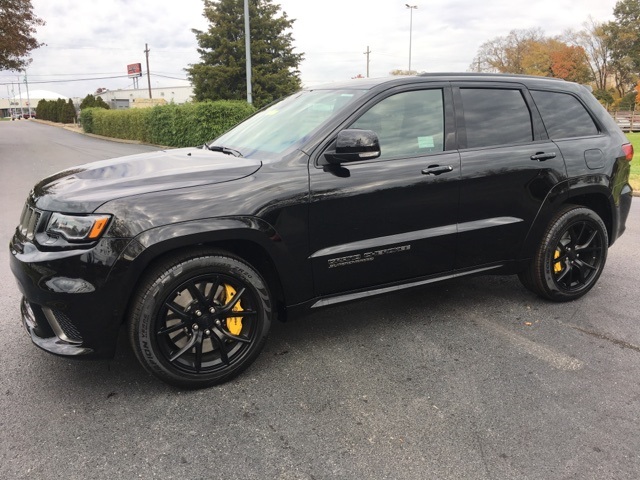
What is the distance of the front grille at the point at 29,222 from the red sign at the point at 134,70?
8758 centimetres

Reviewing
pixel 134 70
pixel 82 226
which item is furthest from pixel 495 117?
pixel 134 70

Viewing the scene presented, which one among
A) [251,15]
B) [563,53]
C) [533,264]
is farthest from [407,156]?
[563,53]

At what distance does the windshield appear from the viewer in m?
3.35

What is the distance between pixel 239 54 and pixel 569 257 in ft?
115

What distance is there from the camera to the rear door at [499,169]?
141 inches

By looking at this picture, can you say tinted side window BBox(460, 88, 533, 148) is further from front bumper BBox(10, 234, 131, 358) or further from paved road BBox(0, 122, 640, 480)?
front bumper BBox(10, 234, 131, 358)

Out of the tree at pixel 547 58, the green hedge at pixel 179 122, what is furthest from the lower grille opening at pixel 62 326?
the tree at pixel 547 58

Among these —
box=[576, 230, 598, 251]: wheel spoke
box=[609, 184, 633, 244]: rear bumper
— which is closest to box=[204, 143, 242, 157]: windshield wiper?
box=[576, 230, 598, 251]: wheel spoke

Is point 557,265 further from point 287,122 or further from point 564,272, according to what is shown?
point 287,122

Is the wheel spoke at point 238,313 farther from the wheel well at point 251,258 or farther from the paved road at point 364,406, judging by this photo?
the paved road at point 364,406

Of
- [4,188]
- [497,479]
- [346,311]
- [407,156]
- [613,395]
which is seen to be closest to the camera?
[497,479]

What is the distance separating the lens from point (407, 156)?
3.38m

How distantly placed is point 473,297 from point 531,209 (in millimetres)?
957

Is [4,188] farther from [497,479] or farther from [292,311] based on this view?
[497,479]
